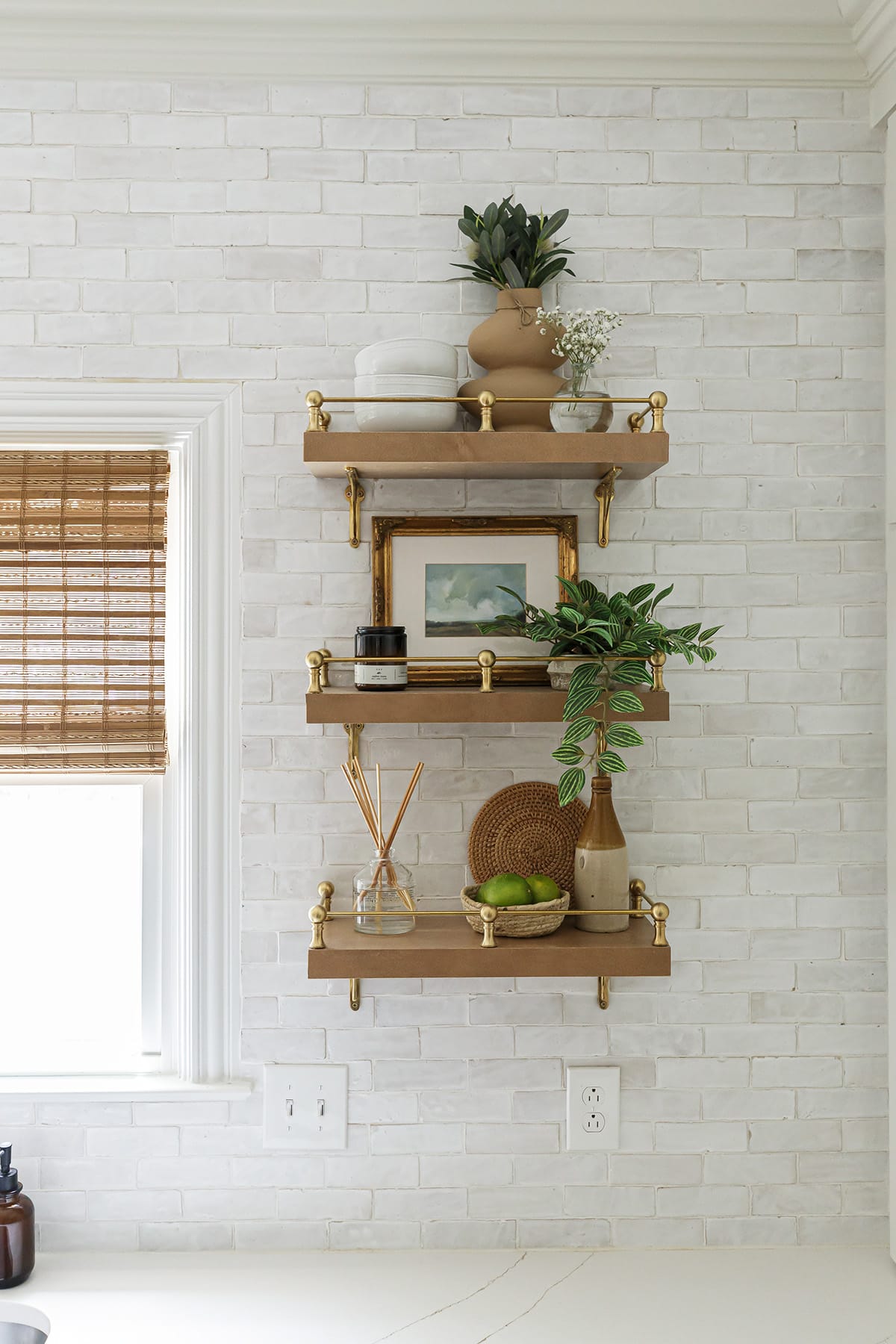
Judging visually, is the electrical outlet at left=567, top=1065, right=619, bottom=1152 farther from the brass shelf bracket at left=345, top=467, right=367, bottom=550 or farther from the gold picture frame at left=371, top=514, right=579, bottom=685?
the brass shelf bracket at left=345, top=467, right=367, bottom=550

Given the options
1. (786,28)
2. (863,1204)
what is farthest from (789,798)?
(786,28)

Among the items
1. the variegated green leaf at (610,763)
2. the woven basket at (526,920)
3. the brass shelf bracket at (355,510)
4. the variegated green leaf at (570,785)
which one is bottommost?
the woven basket at (526,920)

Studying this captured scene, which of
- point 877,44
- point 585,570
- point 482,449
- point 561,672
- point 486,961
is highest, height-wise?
point 877,44

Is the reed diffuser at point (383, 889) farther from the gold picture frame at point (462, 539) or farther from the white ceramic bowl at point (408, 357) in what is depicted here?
the white ceramic bowl at point (408, 357)

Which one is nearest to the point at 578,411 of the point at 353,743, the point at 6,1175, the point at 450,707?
the point at 450,707

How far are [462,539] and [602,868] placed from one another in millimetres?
521

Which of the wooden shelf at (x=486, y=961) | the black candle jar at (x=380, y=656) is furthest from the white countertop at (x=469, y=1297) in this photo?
the black candle jar at (x=380, y=656)

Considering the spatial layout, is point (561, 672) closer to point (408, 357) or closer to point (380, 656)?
point (380, 656)

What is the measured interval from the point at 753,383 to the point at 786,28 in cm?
51

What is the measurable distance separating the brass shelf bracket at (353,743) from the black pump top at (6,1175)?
27.4 inches

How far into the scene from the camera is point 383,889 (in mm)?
1356

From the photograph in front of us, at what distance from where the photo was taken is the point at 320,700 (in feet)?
4.24

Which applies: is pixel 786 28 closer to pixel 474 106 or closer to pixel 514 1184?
pixel 474 106

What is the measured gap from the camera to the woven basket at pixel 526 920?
1.29 metres
